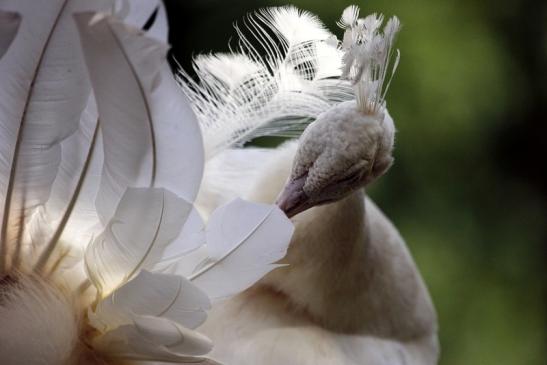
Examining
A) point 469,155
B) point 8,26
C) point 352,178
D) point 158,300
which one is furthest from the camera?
point 469,155

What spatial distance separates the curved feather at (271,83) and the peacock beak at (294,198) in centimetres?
9

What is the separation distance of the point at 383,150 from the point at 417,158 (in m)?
1.37

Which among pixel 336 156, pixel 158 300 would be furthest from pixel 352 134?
pixel 158 300

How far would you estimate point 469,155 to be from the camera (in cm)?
235

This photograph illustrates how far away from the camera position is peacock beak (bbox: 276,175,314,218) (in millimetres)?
915

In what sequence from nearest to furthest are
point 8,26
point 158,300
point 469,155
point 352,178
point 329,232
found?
1. point 8,26
2. point 158,300
3. point 352,178
4. point 329,232
5. point 469,155

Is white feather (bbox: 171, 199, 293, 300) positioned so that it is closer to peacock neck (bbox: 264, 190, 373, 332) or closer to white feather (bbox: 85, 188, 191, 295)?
white feather (bbox: 85, 188, 191, 295)

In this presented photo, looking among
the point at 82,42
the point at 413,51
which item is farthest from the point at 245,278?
the point at 413,51

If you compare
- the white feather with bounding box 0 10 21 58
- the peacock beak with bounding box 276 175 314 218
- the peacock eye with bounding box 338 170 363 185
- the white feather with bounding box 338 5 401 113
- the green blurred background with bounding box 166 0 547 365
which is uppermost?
the white feather with bounding box 0 10 21 58

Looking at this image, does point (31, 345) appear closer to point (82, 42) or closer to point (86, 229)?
point (86, 229)

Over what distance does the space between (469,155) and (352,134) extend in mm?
1529

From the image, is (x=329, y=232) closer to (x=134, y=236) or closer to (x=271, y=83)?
(x=271, y=83)

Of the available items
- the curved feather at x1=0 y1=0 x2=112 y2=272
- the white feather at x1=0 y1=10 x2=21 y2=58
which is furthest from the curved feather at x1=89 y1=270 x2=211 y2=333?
the white feather at x1=0 y1=10 x2=21 y2=58

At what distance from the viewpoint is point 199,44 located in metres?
2.40
